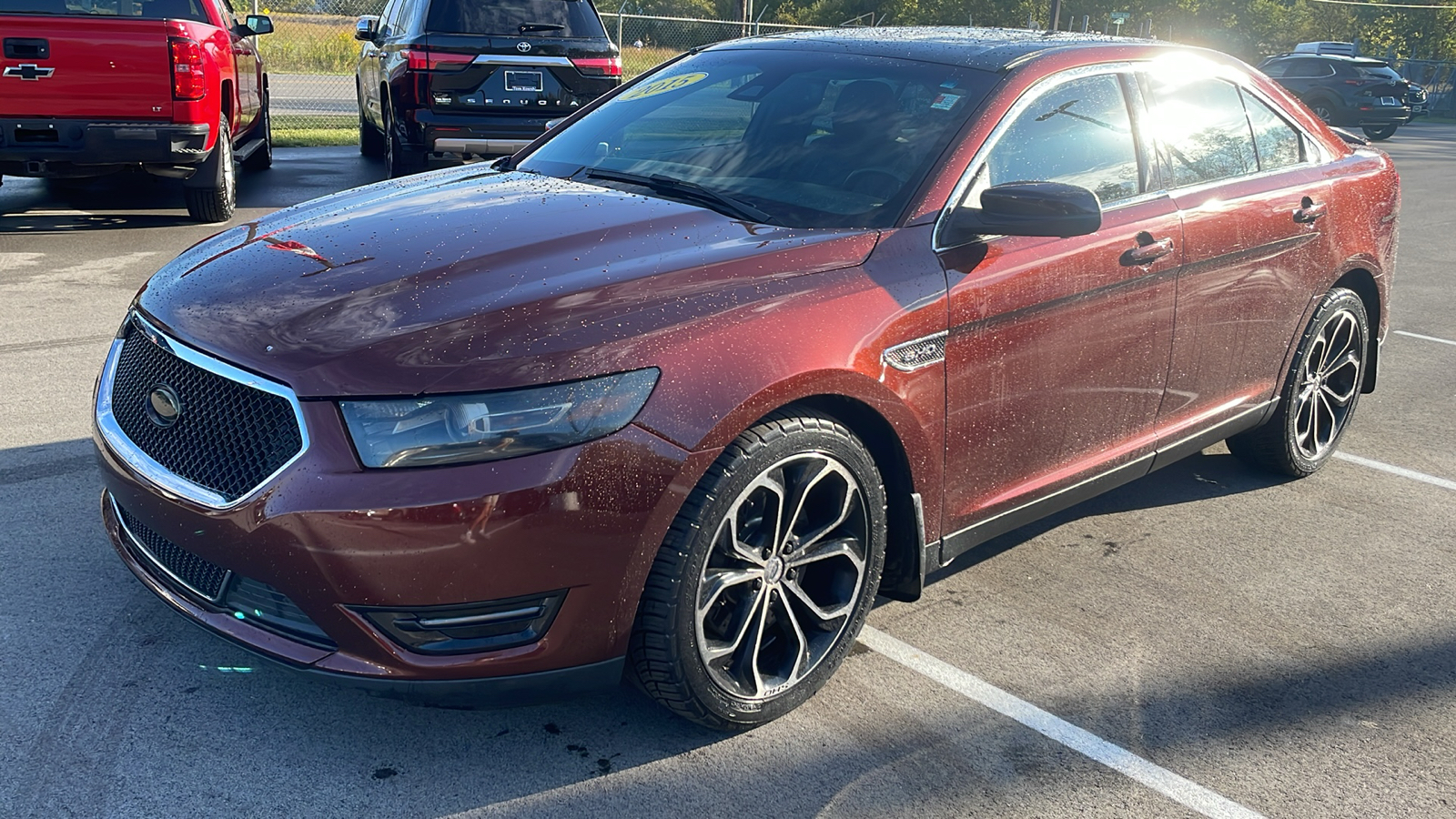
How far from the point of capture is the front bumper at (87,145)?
303 inches

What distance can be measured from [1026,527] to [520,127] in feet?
21.0

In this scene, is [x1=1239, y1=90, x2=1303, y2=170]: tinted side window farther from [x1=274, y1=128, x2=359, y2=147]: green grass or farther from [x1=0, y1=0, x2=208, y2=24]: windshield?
[x1=274, y1=128, x2=359, y2=147]: green grass

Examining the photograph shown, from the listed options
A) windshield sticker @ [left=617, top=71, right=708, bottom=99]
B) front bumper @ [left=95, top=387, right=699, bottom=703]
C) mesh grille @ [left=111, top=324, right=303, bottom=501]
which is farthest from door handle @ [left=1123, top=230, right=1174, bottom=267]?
mesh grille @ [left=111, top=324, right=303, bottom=501]

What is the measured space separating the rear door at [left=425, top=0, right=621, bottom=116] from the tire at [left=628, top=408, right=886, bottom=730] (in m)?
7.28

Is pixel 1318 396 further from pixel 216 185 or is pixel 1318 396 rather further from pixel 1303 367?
pixel 216 185

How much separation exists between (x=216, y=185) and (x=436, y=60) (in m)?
1.89

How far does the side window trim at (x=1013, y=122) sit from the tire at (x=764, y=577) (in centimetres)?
72

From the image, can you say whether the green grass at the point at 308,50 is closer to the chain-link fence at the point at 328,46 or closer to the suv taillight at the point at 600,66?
Result: the chain-link fence at the point at 328,46

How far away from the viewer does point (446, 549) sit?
252 cm

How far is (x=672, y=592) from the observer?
277cm

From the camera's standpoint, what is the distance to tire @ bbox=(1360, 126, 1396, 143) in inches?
1056

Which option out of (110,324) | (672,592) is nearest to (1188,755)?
(672,592)

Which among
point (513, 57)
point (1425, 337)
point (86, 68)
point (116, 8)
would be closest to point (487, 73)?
point (513, 57)

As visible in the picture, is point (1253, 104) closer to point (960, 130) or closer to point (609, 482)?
point (960, 130)
